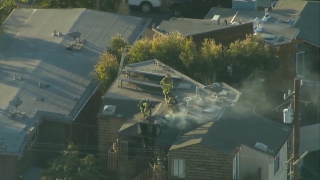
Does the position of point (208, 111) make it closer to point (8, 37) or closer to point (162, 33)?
point (162, 33)

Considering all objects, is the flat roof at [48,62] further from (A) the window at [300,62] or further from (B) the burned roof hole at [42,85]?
(A) the window at [300,62]

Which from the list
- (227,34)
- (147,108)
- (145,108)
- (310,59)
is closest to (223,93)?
(147,108)

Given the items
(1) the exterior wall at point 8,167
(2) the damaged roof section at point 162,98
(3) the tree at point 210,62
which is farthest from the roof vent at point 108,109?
(3) the tree at point 210,62

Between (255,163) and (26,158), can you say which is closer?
(255,163)

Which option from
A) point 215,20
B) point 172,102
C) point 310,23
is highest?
point 215,20

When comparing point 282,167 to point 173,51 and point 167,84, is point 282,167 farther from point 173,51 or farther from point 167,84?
point 173,51

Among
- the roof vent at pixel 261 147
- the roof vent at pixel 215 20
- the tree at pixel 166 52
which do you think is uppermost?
the roof vent at pixel 215 20
